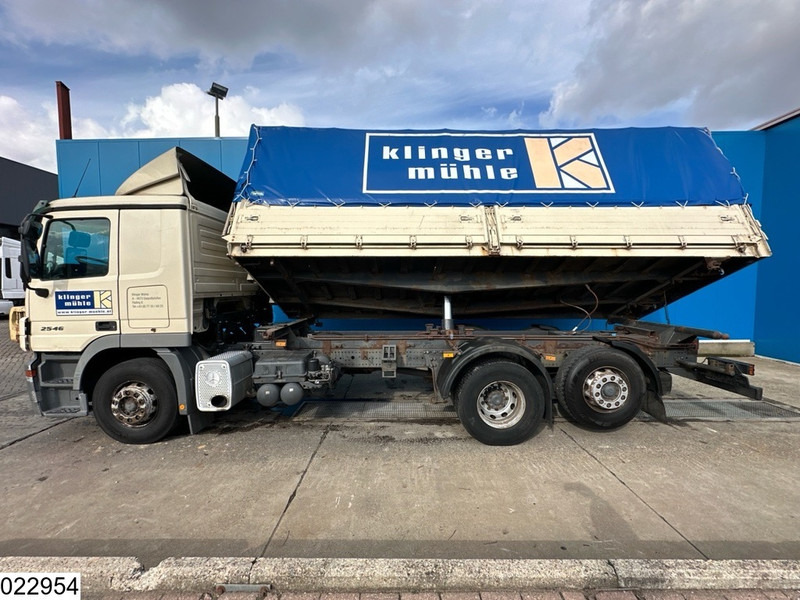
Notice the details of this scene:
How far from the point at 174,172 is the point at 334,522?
419cm

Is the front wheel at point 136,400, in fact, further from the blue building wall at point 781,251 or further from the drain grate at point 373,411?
the blue building wall at point 781,251

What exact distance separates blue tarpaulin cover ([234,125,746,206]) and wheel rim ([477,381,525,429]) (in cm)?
211

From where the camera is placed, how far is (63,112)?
9.44 metres

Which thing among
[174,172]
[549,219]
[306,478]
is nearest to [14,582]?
[306,478]

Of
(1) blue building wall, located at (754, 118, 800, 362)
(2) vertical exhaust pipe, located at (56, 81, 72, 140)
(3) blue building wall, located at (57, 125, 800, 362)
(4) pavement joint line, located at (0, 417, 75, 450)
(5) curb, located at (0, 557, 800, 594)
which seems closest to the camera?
(5) curb, located at (0, 557, 800, 594)

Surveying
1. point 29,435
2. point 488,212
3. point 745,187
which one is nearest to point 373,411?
point 488,212

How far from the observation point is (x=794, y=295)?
812 centimetres

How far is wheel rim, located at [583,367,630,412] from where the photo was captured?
174 inches

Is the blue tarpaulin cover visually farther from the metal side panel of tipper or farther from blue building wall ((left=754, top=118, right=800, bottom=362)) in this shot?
blue building wall ((left=754, top=118, right=800, bottom=362))

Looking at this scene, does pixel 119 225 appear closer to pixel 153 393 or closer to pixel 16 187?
pixel 153 393

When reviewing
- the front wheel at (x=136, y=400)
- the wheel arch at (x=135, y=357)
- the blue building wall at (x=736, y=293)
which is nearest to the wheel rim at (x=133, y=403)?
the front wheel at (x=136, y=400)

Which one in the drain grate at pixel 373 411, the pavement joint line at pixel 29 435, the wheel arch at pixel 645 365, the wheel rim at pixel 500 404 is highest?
the wheel arch at pixel 645 365

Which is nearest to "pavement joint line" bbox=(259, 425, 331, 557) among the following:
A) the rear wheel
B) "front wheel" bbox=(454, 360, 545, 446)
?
"front wheel" bbox=(454, 360, 545, 446)

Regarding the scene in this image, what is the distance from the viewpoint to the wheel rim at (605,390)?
174 inches
